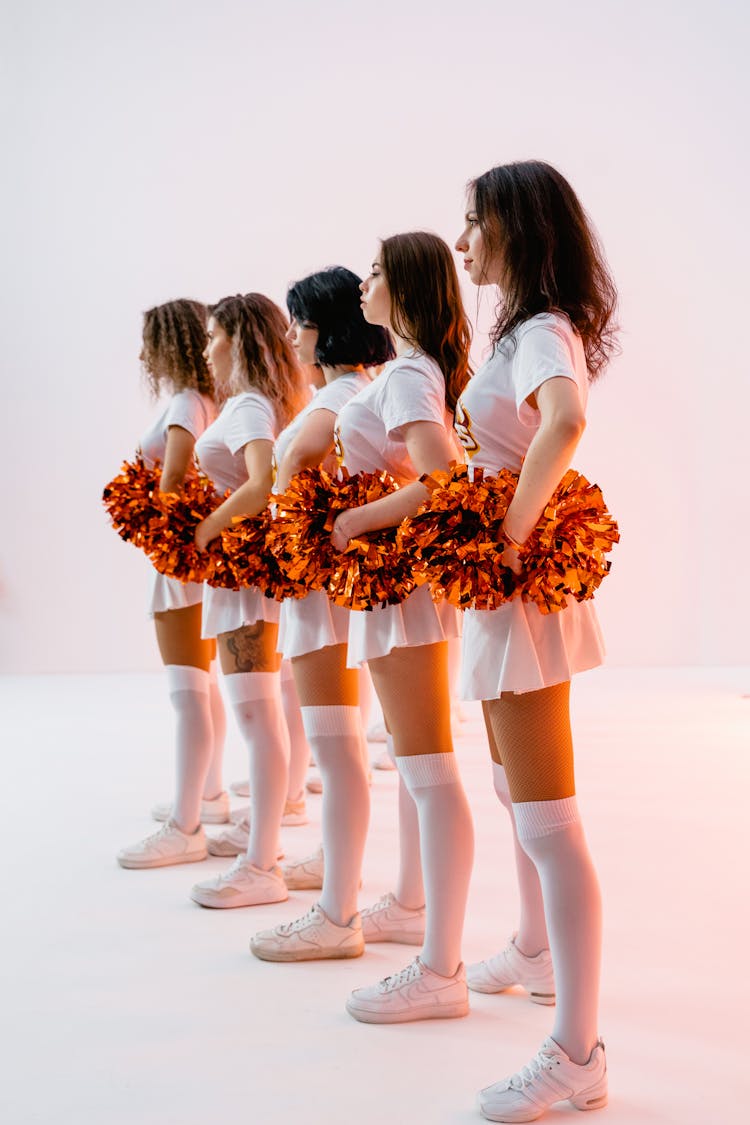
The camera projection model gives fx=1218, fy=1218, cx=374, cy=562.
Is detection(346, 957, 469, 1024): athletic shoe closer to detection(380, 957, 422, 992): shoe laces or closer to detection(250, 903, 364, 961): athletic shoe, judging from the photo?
detection(380, 957, 422, 992): shoe laces

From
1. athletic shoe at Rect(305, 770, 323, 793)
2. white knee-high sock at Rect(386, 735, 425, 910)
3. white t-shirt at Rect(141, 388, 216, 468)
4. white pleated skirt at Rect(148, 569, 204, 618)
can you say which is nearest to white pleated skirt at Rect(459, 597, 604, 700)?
white knee-high sock at Rect(386, 735, 425, 910)

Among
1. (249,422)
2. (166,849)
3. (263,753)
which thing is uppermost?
(249,422)

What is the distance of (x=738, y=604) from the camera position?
8.43m

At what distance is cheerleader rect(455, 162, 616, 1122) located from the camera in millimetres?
1887

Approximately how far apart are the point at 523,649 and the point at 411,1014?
0.83 metres

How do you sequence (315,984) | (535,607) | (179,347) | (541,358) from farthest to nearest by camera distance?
(179,347) < (315,984) < (535,607) < (541,358)

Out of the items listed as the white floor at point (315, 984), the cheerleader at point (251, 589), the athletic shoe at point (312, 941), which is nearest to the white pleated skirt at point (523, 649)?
the white floor at point (315, 984)

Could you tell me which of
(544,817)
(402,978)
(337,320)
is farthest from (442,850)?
(337,320)

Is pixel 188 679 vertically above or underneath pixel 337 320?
underneath

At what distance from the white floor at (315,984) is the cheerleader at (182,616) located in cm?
10

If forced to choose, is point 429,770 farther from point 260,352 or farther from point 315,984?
point 260,352

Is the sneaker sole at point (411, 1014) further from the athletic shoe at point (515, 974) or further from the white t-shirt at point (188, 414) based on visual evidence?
the white t-shirt at point (188, 414)

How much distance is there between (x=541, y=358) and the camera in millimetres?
1871

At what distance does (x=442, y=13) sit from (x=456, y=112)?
661mm
